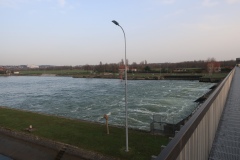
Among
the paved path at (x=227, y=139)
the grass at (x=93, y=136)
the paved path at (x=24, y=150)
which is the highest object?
the paved path at (x=227, y=139)

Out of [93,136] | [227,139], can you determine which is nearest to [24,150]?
[93,136]

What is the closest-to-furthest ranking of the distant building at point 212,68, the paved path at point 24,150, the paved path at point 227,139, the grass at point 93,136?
the paved path at point 227,139 < the grass at point 93,136 < the paved path at point 24,150 < the distant building at point 212,68

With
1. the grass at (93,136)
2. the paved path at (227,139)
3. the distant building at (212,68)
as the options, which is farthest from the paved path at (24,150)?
the distant building at (212,68)

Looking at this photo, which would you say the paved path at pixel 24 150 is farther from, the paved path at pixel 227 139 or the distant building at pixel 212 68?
the distant building at pixel 212 68

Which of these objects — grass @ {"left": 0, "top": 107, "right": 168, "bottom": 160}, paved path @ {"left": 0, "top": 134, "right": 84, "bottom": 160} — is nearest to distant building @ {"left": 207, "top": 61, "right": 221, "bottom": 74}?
grass @ {"left": 0, "top": 107, "right": 168, "bottom": 160}

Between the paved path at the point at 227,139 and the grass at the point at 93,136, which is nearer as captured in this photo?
the paved path at the point at 227,139

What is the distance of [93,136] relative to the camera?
613 inches

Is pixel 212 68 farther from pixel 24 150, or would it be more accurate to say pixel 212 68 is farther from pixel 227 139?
pixel 227 139

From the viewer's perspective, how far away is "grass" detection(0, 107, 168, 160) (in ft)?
43.0

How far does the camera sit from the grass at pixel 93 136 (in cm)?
1309

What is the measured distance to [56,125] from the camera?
1870cm

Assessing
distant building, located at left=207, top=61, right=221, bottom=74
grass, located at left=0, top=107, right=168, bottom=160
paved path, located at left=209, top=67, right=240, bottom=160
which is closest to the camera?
paved path, located at left=209, top=67, right=240, bottom=160

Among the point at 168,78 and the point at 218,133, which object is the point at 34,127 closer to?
the point at 218,133

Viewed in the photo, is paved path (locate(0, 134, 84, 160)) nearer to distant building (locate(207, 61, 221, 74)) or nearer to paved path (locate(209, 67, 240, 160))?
paved path (locate(209, 67, 240, 160))
